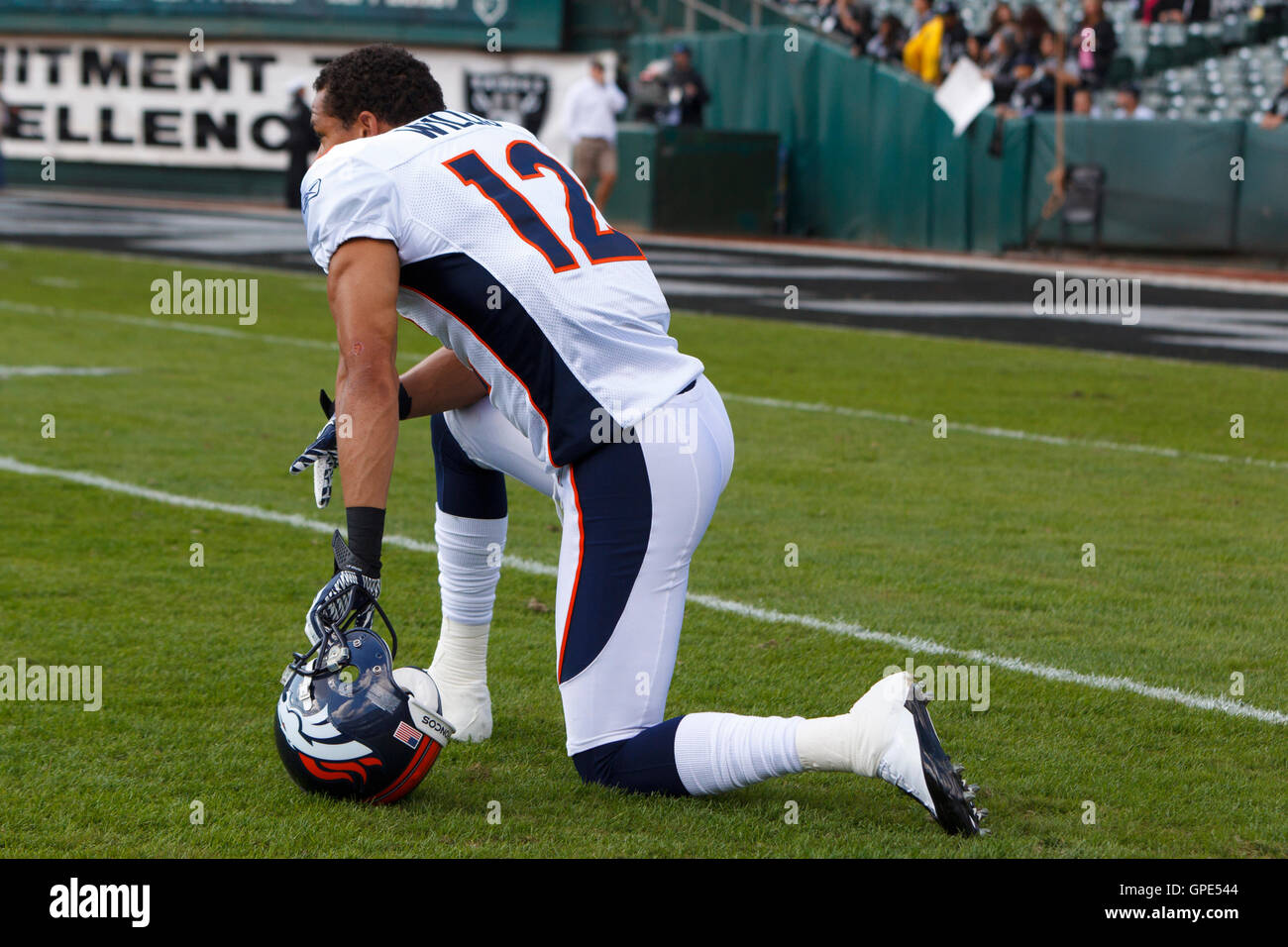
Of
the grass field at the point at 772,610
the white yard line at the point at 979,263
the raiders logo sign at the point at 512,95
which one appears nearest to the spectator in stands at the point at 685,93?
the white yard line at the point at 979,263

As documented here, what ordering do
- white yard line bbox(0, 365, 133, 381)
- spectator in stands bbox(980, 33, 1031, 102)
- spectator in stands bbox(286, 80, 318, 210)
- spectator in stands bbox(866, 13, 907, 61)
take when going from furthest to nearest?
spectator in stands bbox(286, 80, 318, 210), spectator in stands bbox(866, 13, 907, 61), spectator in stands bbox(980, 33, 1031, 102), white yard line bbox(0, 365, 133, 381)

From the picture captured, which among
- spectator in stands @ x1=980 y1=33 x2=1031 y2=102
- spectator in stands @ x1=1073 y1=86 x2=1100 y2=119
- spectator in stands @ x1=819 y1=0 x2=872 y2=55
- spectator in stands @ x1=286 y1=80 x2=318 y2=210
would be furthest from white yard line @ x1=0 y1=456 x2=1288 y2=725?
spectator in stands @ x1=286 y1=80 x2=318 y2=210

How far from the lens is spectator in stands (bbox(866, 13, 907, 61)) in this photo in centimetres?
2338

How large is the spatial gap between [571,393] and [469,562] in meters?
0.77

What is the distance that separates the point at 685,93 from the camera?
25.5 metres

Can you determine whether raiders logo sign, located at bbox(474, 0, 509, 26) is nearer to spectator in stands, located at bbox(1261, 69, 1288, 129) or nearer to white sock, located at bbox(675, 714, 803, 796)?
spectator in stands, located at bbox(1261, 69, 1288, 129)

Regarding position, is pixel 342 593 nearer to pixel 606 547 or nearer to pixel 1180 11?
pixel 606 547

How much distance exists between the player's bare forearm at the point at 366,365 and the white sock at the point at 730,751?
86 centimetres

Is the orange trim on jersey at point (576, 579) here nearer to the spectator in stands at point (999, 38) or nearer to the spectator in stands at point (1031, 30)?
the spectator in stands at point (1031, 30)

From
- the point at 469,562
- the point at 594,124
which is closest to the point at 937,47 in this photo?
the point at 594,124

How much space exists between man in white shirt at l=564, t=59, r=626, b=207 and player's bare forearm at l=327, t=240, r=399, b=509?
19.7m
